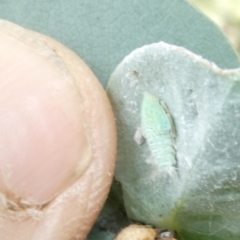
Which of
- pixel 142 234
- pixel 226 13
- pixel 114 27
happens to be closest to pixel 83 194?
pixel 142 234

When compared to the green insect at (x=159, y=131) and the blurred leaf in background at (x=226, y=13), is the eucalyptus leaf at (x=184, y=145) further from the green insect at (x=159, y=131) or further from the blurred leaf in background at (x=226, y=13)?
the blurred leaf in background at (x=226, y=13)

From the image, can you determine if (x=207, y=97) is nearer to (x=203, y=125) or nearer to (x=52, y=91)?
(x=203, y=125)

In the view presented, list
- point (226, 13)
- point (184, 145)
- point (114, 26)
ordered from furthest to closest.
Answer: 1. point (226, 13)
2. point (114, 26)
3. point (184, 145)

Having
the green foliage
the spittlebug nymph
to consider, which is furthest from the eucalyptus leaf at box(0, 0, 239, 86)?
the spittlebug nymph

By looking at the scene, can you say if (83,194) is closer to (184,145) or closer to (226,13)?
(184,145)

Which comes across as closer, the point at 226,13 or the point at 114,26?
the point at 114,26

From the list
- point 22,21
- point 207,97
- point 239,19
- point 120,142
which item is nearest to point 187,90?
point 207,97

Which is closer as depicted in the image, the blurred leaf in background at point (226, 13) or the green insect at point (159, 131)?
the green insect at point (159, 131)

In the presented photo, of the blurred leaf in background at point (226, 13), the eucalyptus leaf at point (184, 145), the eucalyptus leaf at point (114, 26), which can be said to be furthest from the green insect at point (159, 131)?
the blurred leaf in background at point (226, 13)
